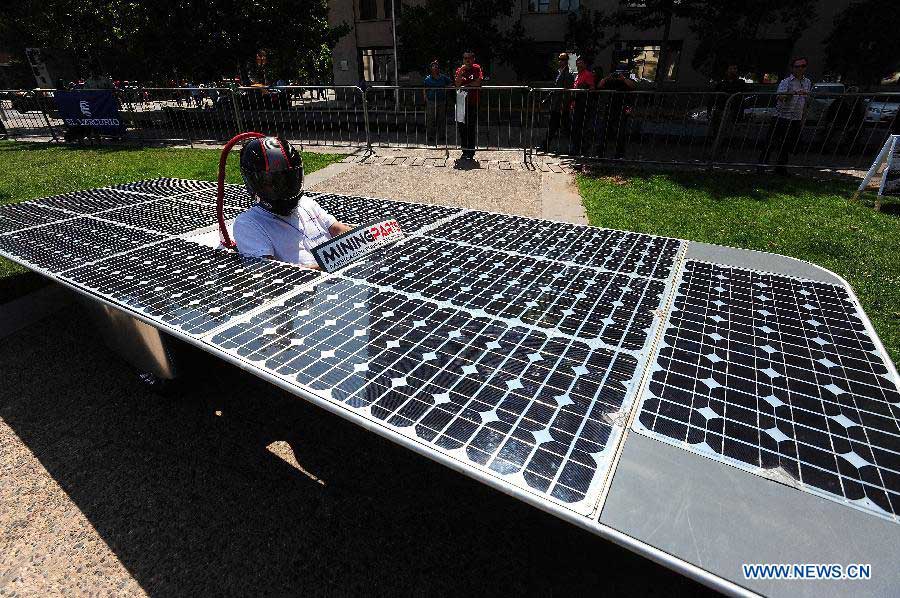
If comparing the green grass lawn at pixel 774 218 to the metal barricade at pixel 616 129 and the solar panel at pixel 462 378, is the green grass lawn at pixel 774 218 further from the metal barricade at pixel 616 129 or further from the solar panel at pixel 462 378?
the solar panel at pixel 462 378

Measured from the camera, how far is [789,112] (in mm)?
9703

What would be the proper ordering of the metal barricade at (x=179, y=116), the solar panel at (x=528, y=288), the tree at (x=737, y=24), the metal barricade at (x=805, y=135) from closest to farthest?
the solar panel at (x=528, y=288) → the metal barricade at (x=805, y=135) → the metal barricade at (x=179, y=116) → the tree at (x=737, y=24)

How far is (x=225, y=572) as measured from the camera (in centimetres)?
227

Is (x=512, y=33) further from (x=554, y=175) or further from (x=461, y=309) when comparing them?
(x=461, y=309)

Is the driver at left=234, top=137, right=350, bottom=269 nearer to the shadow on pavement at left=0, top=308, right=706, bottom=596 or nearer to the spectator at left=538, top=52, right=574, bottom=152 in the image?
the shadow on pavement at left=0, top=308, right=706, bottom=596

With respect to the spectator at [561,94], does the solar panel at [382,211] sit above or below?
below

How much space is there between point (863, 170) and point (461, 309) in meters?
12.4

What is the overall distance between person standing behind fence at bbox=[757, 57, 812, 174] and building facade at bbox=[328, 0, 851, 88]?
1620 cm

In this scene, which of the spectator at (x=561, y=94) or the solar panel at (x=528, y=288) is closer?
the solar panel at (x=528, y=288)

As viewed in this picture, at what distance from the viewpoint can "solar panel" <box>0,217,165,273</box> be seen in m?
3.04

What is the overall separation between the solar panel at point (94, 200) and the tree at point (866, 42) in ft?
99.5

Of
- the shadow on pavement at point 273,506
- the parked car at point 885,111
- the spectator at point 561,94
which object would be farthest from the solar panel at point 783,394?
the parked car at point 885,111

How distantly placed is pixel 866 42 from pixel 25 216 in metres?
32.0

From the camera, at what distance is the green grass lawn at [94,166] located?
9.09 meters
